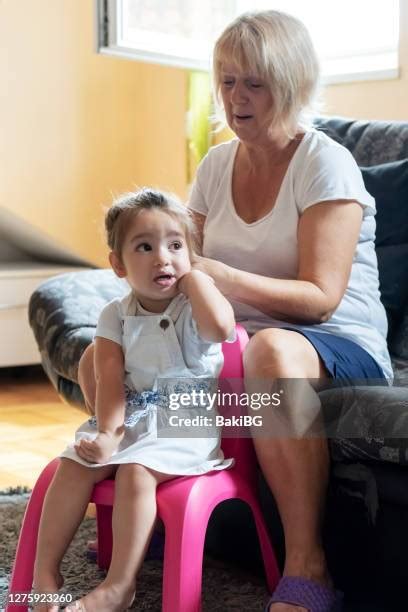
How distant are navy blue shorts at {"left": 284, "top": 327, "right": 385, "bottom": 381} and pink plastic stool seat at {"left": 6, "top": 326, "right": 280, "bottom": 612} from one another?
0.13m

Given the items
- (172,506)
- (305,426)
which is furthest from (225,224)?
(172,506)

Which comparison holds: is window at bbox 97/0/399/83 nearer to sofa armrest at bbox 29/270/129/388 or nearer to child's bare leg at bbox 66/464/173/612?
sofa armrest at bbox 29/270/129/388

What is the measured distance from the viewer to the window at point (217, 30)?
3109mm

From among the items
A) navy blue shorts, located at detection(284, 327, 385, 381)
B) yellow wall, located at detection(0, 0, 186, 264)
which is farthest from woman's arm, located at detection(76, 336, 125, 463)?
yellow wall, located at detection(0, 0, 186, 264)

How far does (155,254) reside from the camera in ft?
5.30

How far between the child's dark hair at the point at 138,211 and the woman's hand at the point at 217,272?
40 mm

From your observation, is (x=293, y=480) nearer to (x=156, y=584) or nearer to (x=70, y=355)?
(x=156, y=584)

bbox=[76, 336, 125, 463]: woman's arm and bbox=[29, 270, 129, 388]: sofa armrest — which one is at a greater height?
bbox=[76, 336, 125, 463]: woman's arm

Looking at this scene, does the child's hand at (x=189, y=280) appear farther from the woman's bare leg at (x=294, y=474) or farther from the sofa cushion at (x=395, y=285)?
the sofa cushion at (x=395, y=285)

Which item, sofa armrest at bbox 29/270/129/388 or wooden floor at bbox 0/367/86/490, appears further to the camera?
wooden floor at bbox 0/367/86/490

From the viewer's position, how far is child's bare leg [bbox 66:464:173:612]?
4.86 feet

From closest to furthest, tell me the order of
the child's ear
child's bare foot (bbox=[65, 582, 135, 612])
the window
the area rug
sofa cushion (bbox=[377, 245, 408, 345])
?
child's bare foot (bbox=[65, 582, 135, 612]), the child's ear, the area rug, sofa cushion (bbox=[377, 245, 408, 345]), the window

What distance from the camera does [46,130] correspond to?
12.7 ft

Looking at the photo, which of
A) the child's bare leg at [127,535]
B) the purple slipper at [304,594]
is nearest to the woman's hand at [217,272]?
the child's bare leg at [127,535]
